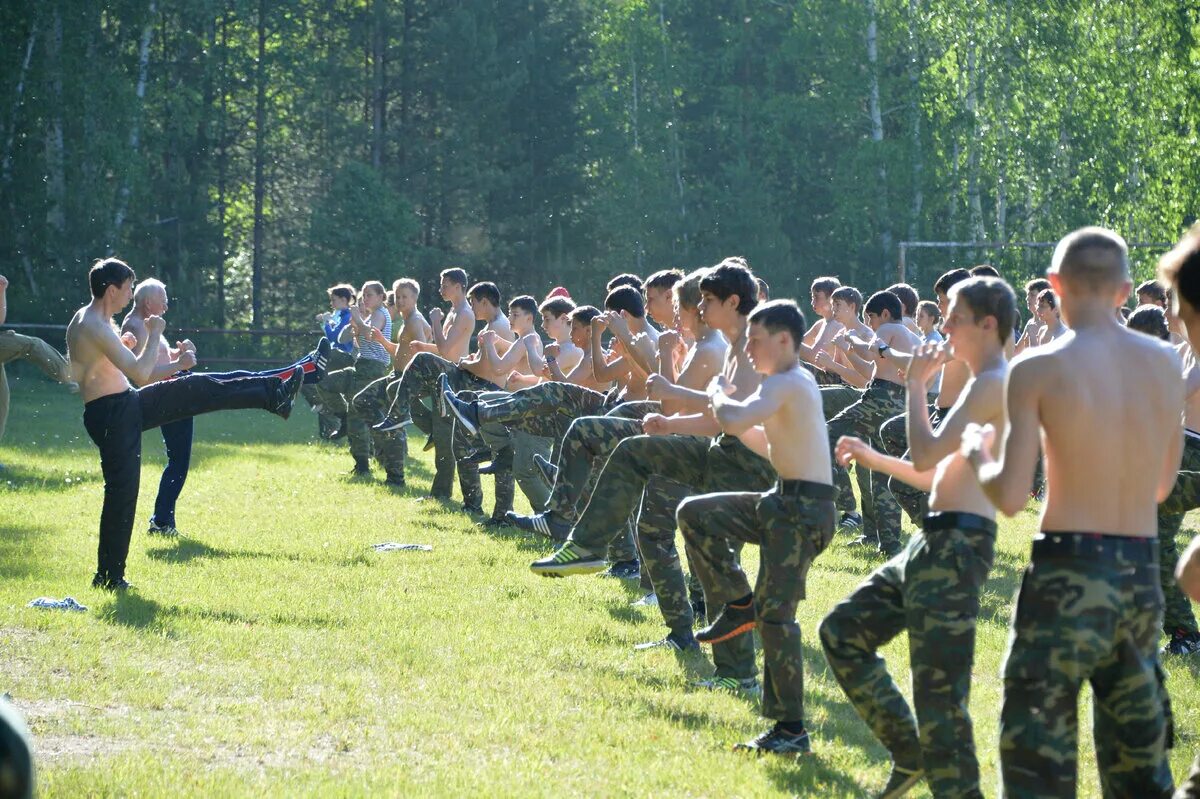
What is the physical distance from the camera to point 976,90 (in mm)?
39750

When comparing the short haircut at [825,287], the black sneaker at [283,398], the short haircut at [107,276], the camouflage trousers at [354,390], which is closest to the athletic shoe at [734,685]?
the short haircut at [107,276]

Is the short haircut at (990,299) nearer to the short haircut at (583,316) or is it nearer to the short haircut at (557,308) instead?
the short haircut at (583,316)

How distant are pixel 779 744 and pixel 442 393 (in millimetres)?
7953

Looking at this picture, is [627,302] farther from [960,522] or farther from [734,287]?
[960,522]

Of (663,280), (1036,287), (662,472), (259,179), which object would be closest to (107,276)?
(663,280)

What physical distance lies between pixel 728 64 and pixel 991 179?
11200 millimetres

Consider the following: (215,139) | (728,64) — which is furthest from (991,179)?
(215,139)

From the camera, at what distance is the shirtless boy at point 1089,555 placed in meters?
4.36

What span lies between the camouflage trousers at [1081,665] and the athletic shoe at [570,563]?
4127mm

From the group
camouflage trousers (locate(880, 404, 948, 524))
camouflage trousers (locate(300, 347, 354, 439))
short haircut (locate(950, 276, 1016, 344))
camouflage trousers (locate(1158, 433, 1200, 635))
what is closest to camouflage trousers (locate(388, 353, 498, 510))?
camouflage trousers (locate(300, 347, 354, 439))

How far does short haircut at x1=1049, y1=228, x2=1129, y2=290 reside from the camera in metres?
4.51

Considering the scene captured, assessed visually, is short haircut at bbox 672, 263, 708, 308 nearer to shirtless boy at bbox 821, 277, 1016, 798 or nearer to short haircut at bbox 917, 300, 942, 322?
shirtless boy at bbox 821, 277, 1016, 798

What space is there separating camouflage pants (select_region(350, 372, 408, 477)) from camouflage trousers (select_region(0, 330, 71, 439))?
377 cm

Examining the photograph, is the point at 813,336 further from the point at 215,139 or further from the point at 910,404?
the point at 215,139
